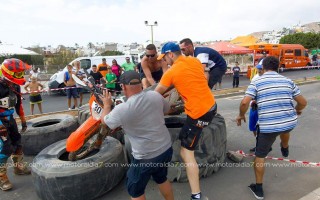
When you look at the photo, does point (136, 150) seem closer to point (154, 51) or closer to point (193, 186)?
point (193, 186)

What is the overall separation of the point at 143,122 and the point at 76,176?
1.31m

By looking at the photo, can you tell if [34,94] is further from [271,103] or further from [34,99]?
[271,103]

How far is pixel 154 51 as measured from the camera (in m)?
4.94

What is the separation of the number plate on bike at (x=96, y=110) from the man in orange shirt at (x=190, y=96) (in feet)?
2.93

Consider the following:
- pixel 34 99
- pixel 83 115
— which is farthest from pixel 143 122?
pixel 34 99

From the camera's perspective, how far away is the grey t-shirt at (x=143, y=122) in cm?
248

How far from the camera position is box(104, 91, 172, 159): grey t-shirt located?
248 cm

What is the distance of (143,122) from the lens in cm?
254

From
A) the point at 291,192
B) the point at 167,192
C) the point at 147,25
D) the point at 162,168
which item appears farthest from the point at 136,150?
the point at 147,25

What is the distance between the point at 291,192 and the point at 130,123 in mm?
Result: 2483

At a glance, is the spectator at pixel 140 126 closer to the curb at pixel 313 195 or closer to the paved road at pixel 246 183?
the paved road at pixel 246 183

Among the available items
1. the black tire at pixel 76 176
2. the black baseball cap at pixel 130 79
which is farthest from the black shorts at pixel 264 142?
the black tire at pixel 76 176

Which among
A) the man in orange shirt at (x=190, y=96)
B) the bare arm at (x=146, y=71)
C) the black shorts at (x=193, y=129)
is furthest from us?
the bare arm at (x=146, y=71)

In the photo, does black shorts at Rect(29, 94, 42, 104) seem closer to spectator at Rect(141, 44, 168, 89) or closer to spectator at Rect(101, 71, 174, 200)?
spectator at Rect(141, 44, 168, 89)
